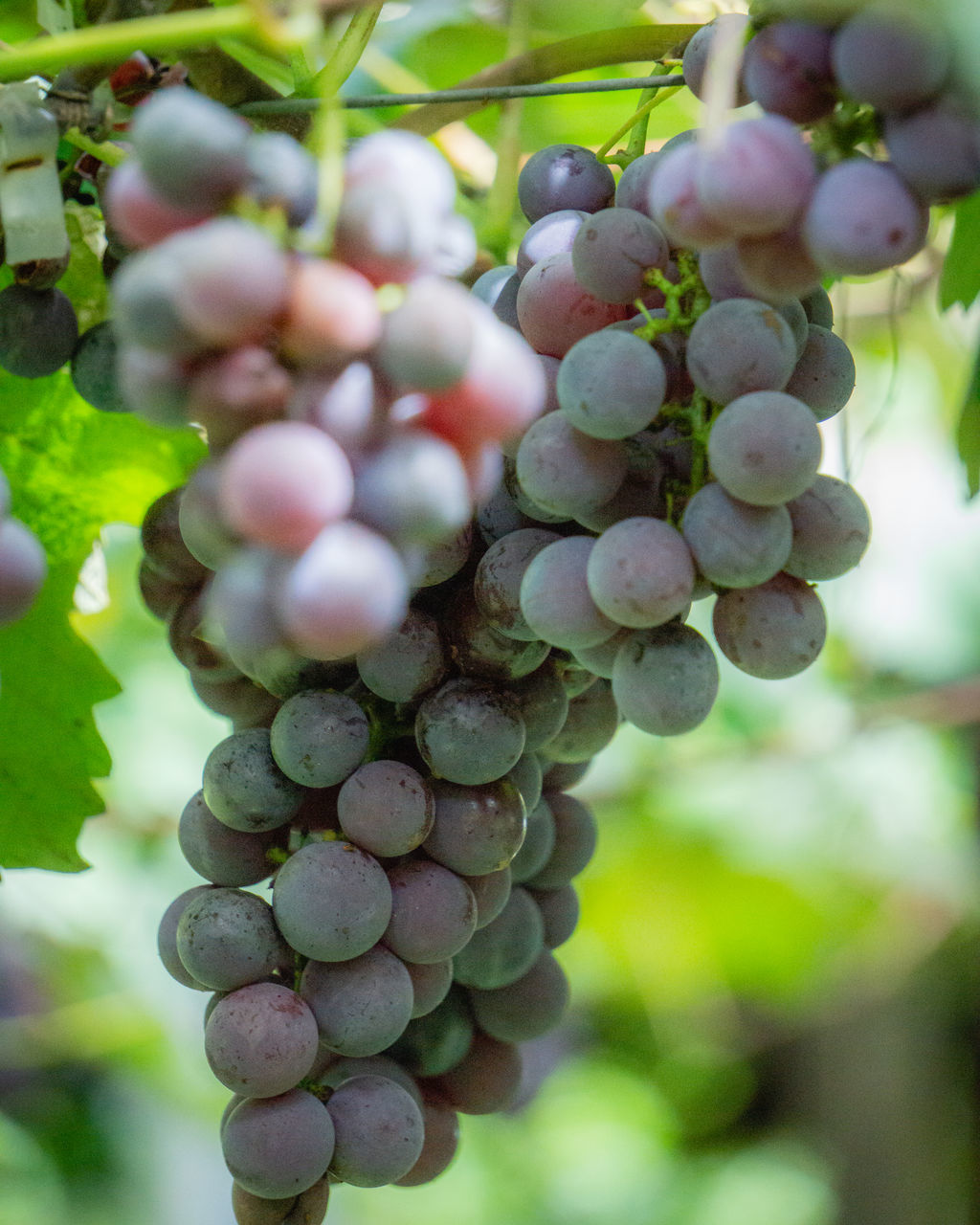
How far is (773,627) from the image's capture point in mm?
438

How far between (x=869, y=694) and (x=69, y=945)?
3.62ft

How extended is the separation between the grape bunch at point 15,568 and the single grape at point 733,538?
23cm

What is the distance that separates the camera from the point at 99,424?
0.68 metres

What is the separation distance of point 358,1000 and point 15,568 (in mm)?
239

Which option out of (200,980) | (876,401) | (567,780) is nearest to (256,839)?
(200,980)

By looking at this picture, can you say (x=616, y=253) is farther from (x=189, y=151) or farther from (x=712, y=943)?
(x=712, y=943)

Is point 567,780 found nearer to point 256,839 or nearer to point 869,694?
point 256,839

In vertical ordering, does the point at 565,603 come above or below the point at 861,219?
below

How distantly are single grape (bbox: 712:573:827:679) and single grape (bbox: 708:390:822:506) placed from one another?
0.06 metres

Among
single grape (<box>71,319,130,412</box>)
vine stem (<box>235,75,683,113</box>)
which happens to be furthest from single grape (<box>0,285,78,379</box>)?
vine stem (<box>235,75,683,113</box>)

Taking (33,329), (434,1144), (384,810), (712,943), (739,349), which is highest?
(739,349)

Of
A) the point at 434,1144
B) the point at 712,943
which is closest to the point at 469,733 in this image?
the point at 434,1144

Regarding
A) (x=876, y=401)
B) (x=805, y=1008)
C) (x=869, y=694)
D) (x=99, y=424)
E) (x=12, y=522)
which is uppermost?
(x=12, y=522)

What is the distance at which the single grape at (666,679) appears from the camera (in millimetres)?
429
